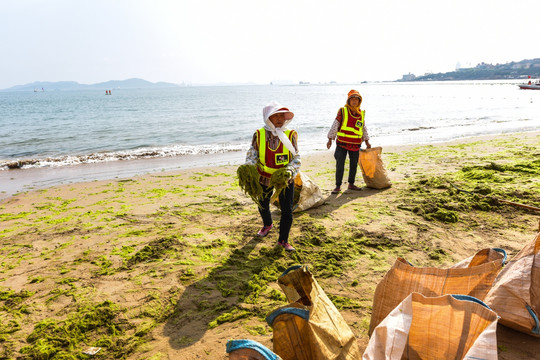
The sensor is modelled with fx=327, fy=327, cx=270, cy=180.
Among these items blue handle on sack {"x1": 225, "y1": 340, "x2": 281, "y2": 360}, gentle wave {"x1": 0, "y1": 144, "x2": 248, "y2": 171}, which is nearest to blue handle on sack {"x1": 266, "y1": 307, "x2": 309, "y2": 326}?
blue handle on sack {"x1": 225, "y1": 340, "x2": 281, "y2": 360}

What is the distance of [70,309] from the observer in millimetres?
3324

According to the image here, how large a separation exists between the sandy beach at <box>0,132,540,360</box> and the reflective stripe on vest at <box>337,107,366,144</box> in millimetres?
1151

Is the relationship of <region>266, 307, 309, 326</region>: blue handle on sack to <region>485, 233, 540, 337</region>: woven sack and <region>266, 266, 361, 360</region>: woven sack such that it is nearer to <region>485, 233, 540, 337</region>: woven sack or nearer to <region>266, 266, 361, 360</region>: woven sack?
<region>266, 266, 361, 360</region>: woven sack

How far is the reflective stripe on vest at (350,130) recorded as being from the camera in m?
6.23

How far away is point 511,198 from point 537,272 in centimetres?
381

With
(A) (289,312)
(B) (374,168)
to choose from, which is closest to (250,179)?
(A) (289,312)

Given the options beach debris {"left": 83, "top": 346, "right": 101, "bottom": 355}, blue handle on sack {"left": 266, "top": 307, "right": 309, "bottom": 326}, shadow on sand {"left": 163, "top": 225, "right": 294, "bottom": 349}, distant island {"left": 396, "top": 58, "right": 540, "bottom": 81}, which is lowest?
beach debris {"left": 83, "top": 346, "right": 101, "bottom": 355}

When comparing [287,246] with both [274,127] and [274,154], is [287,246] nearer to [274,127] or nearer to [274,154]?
[274,154]

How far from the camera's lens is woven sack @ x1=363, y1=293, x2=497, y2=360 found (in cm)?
176

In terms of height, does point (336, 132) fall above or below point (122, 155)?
above

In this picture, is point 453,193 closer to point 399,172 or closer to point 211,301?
point 399,172

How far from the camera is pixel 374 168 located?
265 inches

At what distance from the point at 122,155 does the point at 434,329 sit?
13.8 meters

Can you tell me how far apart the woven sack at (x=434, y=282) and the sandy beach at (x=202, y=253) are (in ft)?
1.78
